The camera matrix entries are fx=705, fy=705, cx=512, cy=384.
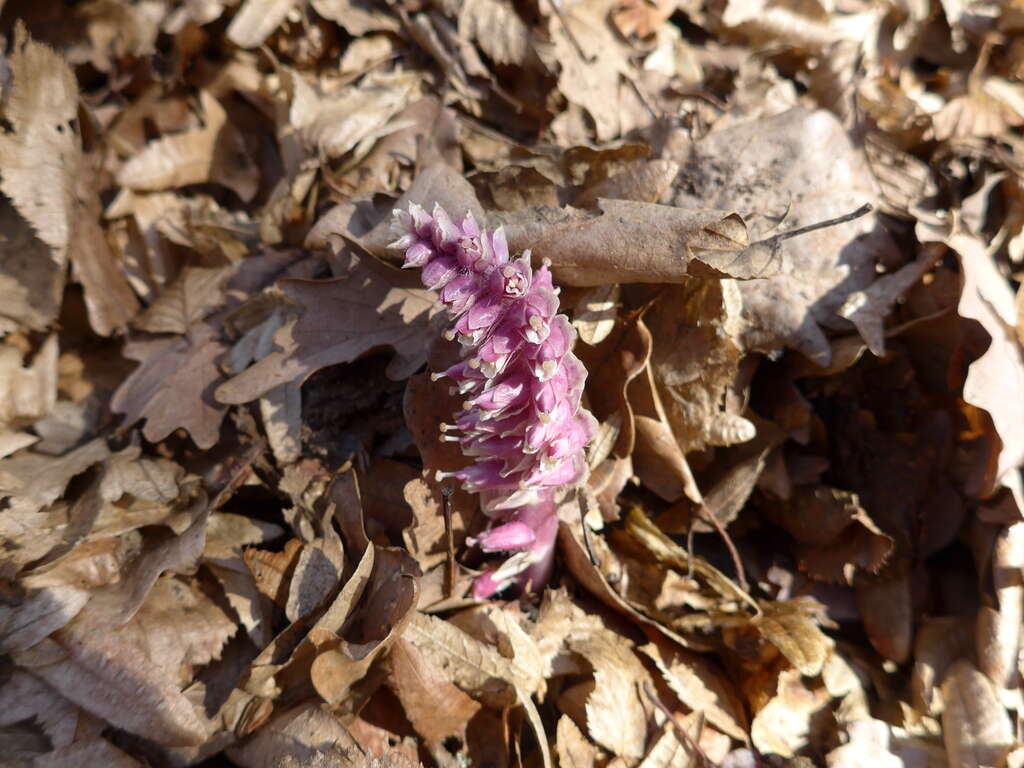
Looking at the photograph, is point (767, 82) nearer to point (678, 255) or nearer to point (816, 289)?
point (816, 289)

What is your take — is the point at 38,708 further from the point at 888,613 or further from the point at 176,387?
the point at 888,613

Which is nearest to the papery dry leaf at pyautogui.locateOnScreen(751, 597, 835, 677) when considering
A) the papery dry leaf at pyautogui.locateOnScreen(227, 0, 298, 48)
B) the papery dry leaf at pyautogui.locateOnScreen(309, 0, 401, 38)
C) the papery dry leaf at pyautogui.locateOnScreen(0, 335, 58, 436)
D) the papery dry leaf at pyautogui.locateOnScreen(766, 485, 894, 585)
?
the papery dry leaf at pyautogui.locateOnScreen(766, 485, 894, 585)

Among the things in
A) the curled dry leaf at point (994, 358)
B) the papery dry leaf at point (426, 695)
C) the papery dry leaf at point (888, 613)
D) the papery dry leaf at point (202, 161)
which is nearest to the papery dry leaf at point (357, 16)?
the papery dry leaf at point (202, 161)

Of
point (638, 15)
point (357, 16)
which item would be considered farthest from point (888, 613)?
point (357, 16)

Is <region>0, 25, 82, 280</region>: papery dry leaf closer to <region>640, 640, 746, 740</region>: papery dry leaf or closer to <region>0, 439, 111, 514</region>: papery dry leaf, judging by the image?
<region>0, 439, 111, 514</region>: papery dry leaf

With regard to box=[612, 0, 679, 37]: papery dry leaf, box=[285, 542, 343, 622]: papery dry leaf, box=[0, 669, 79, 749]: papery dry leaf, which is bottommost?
box=[0, 669, 79, 749]: papery dry leaf

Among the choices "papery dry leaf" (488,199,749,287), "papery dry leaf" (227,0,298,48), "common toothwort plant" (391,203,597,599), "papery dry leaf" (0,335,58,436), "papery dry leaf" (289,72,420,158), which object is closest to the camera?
"common toothwort plant" (391,203,597,599)

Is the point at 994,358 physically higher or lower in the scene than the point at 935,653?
higher
